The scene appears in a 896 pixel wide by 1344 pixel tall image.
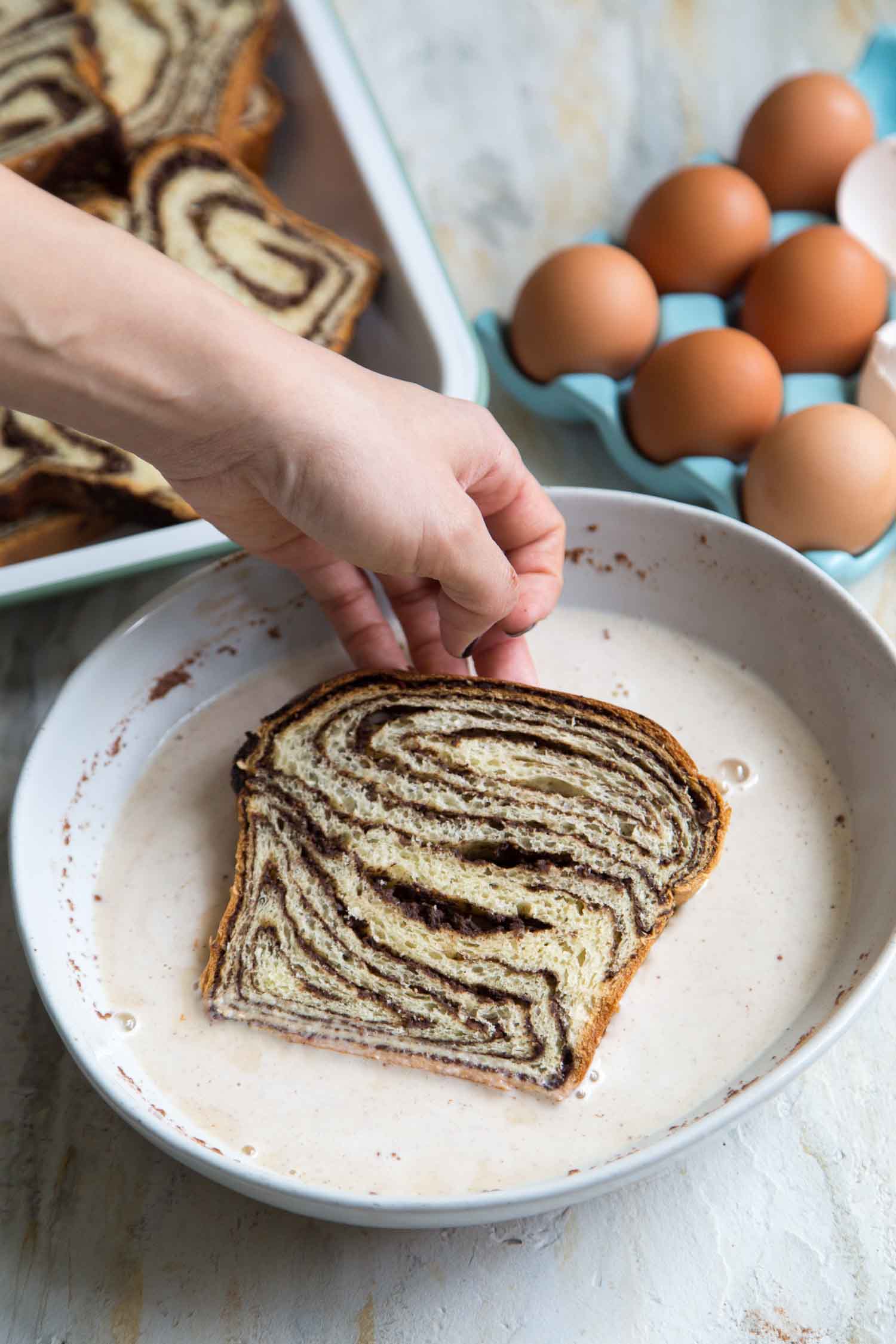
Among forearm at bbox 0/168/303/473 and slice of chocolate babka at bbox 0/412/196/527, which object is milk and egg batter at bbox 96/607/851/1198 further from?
forearm at bbox 0/168/303/473

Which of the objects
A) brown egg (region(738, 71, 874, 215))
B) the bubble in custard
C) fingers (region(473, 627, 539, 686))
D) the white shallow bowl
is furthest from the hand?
brown egg (region(738, 71, 874, 215))

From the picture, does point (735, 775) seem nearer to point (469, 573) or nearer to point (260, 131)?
point (469, 573)

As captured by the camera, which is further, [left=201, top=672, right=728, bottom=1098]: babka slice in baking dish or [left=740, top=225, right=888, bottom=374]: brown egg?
[left=740, top=225, right=888, bottom=374]: brown egg

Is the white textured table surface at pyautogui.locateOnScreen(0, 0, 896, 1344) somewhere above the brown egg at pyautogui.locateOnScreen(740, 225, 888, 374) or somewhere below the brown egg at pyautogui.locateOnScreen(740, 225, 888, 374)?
below

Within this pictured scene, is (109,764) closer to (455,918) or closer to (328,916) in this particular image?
(328,916)

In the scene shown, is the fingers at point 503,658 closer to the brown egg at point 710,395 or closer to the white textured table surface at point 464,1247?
the brown egg at point 710,395

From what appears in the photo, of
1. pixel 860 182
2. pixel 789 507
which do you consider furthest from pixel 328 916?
pixel 860 182
